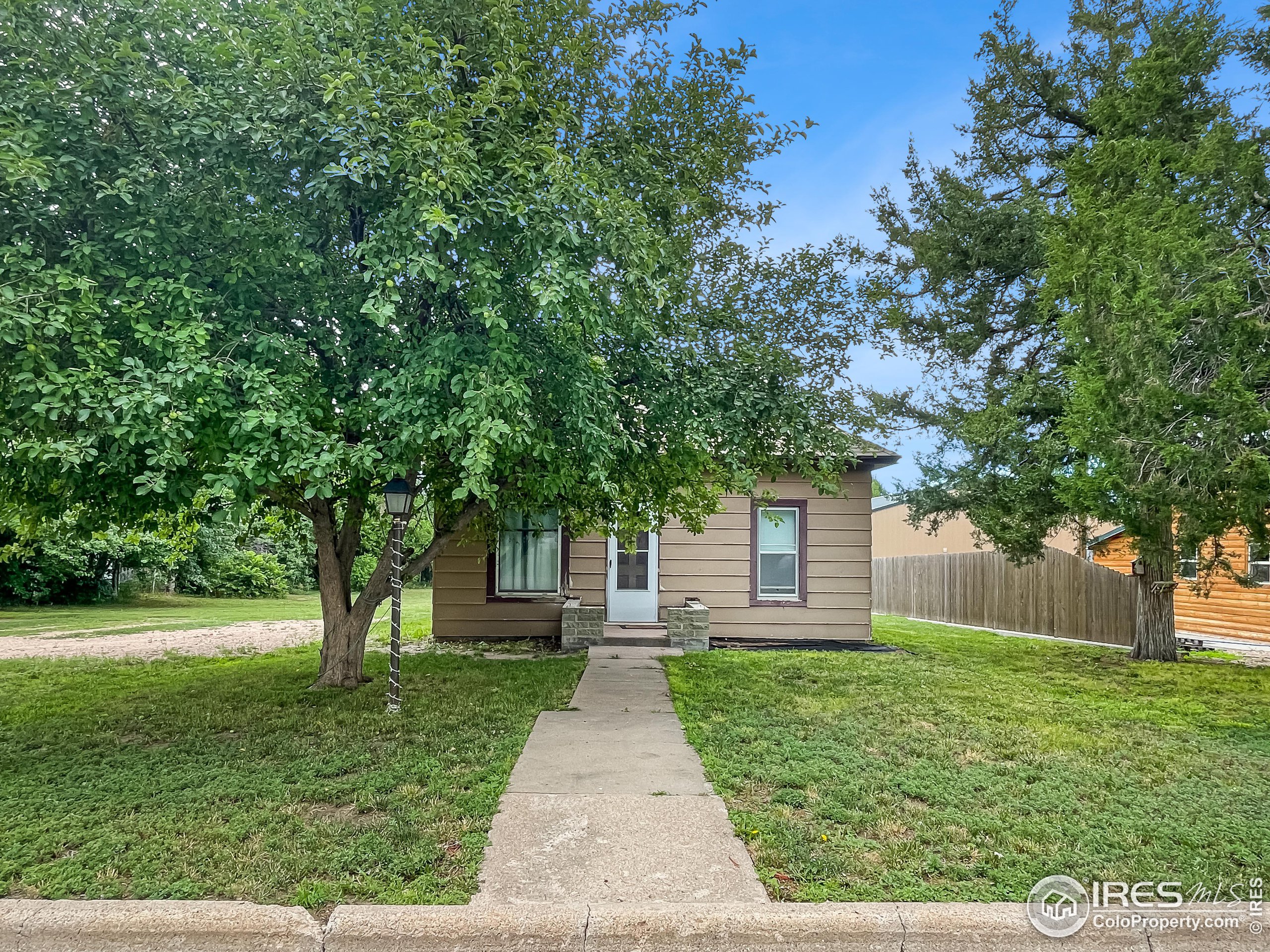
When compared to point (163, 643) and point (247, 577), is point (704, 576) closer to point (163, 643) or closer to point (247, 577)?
point (163, 643)

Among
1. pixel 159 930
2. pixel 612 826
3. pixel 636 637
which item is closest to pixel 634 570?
pixel 636 637

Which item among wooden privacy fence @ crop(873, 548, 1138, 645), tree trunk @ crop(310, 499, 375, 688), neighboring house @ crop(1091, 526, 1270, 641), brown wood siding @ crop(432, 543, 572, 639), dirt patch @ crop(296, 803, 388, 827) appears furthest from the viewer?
neighboring house @ crop(1091, 526, 1270, 641)

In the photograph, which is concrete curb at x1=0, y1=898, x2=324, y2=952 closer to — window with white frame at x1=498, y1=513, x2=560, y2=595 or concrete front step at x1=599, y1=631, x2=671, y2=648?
concrete front step at x1=599, y1=631, x2=671, y2=648

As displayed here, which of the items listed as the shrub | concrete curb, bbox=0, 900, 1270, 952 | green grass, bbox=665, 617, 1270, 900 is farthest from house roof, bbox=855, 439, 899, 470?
the shrub

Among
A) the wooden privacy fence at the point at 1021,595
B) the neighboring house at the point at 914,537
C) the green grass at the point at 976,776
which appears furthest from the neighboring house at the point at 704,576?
the neighboring house at the point at 914,537

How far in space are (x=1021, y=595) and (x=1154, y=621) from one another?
507 centimetres

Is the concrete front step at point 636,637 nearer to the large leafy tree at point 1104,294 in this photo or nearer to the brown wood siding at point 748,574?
the brown wood siding at point 748,574

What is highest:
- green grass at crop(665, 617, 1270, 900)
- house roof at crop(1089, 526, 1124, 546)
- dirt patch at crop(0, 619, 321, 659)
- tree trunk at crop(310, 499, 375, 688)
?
house roof at crop(1089, 526, 1124, 546)

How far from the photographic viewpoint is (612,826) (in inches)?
156

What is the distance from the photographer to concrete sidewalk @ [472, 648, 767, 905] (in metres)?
3.25

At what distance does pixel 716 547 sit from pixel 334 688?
628 centimetres

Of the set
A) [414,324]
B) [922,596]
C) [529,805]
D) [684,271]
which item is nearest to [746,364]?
[684,271]

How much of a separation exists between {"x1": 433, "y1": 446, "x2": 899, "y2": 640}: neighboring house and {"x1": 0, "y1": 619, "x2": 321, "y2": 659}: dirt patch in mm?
3143

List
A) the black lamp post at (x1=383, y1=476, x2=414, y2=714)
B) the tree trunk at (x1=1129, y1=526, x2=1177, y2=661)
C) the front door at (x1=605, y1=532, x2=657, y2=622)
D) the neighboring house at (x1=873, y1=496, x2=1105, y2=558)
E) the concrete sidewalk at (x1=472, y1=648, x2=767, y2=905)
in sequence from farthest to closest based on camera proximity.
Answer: the neighboring house at (x1=873, y1=496, x2=1105, y2=558), the front door at (x1=605, y1=532, x2=657, y2=622), the tree trunk at (x1=1129, y1=526, x2=1177, y2=661), the black lamp post at (x1=383, y1=476, x2=414, y2=714), the concrete sidewalk at (x1=472, y1=648, x2=767, y2=905)
